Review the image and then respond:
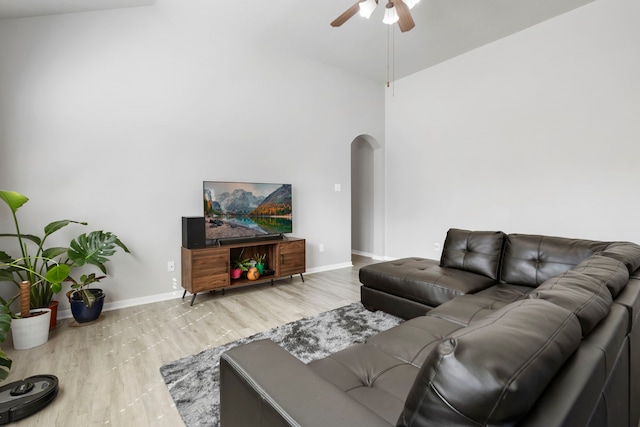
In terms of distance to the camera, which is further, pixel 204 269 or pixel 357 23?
pixel 357 23

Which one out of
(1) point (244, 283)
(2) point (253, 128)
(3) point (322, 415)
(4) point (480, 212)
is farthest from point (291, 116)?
(3) point (322, 415)

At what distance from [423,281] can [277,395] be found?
6.29 feet

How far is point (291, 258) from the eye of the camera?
3926 millimetres

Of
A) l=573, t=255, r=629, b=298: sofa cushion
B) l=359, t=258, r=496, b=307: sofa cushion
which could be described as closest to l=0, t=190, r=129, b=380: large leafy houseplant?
l=359, t=258, r=496, b=307: sofa cushion

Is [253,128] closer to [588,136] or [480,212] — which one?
[480,212]

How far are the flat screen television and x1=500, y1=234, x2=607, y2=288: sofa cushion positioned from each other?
2620 millimetres

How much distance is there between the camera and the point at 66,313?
2826mm

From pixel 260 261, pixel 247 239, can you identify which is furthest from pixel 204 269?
pixel 260 261

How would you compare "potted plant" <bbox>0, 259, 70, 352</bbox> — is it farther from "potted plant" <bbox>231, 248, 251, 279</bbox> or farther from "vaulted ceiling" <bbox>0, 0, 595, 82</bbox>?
"vaulted ceiling" <bbox>0, 0, 595, 82</bbox>

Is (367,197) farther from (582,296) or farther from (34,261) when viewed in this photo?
(582,296)

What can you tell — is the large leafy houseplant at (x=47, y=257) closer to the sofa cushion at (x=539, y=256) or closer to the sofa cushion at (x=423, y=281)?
the sofa cushion at (x=423, y=281)

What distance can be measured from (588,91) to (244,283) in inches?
176

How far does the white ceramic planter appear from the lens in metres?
2.20

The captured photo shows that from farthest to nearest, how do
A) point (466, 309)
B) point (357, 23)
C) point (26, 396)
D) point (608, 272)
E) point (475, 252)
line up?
point (357, 23) < point (475, 252) < point (466, 309) < point (26, 396) < point (608, 272)
